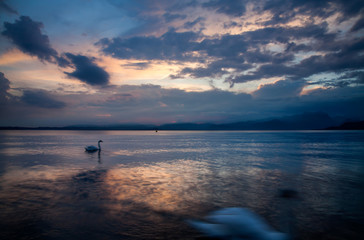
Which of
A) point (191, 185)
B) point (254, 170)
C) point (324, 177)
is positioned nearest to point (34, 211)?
point (191, 185)

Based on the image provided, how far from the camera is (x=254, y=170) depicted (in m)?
15.6

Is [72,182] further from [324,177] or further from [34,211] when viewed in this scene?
[324,177]

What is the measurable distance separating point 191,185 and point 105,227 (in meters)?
5.69

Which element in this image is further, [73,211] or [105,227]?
[73,211]

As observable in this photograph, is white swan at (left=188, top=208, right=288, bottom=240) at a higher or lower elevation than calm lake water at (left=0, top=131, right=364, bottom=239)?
higher

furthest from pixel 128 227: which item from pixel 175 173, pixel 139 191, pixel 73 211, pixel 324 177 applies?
pixel 324 177

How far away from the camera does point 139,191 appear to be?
1023cm

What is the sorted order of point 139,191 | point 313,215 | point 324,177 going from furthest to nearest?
point 324,177, point 139,191, point 313,215

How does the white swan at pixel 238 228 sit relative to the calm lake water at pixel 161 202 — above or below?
above

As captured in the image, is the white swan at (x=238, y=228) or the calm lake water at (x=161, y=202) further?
the calm lake water at (x=161, y=202)

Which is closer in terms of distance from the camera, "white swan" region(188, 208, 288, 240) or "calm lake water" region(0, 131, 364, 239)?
"white swan" region(188, 208, 288, 240)

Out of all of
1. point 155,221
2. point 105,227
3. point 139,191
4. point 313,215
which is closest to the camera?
point 105,227

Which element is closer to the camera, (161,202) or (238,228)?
(238,228)

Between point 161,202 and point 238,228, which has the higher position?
point 238,228
